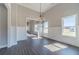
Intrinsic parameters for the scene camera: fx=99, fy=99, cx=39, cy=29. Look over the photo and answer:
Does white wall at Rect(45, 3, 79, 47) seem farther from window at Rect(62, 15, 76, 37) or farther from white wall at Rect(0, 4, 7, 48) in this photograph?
white wall at Rect(0, 4, 7, 48)

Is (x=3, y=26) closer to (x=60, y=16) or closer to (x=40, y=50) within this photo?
(x=40, y=50)

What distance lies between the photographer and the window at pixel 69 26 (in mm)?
4842

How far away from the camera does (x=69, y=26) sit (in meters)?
5.23

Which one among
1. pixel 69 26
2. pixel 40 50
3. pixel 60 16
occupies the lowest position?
pixel 40 50

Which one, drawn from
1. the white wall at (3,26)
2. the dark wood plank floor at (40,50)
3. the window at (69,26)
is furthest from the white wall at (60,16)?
the white wall at (3,26)

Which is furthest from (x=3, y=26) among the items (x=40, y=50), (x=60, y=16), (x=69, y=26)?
(x=60, y=16)

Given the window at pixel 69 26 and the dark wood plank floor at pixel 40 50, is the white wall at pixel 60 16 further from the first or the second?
the dark wood plank floor at pixel 40 50

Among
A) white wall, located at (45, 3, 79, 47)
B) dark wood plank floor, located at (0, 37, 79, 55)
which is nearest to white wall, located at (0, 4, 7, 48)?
dark wood plank floor, located at (0, 37, 79, 55)

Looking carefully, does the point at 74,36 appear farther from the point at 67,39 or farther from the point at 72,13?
the point at 72,13

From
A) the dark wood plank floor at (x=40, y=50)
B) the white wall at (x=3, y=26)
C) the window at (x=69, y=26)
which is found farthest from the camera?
the window at (x=69, y=26)

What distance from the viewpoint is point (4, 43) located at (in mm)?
4324

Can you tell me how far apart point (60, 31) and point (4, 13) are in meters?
3.41

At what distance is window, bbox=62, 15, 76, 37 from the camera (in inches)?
191

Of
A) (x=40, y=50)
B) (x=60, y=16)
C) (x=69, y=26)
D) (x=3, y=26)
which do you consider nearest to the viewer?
(x=40, y=50)
